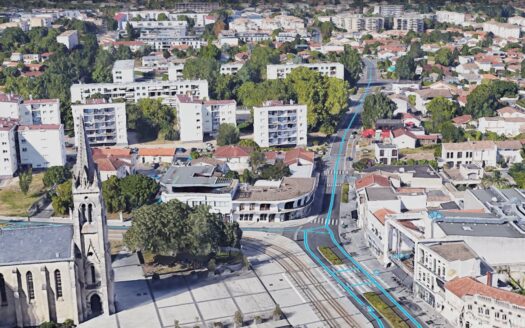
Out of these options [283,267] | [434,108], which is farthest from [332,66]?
[283,267]

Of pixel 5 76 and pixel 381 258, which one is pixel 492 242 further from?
pixel 5 76

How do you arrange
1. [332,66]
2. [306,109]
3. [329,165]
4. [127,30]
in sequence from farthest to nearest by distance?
1. [127,30]
2. [332,66]
3. [306,109]
4. [329,165]

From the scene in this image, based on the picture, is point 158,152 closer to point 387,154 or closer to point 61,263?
point 387,154

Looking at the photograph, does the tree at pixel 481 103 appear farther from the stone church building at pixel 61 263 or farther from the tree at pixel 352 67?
the stone church building at pixel 61 263

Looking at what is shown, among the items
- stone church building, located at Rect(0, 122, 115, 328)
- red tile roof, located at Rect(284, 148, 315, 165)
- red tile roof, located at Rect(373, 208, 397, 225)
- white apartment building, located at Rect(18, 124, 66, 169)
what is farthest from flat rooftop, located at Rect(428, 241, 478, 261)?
white apartment building, located at Rect(18, 124, 66, 169)

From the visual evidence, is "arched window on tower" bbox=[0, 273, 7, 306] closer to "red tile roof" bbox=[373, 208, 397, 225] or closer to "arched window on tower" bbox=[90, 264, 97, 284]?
"arched window on tower" bbox=[90, 264, 97, 284]

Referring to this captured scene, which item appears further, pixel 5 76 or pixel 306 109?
pixel 5 76
